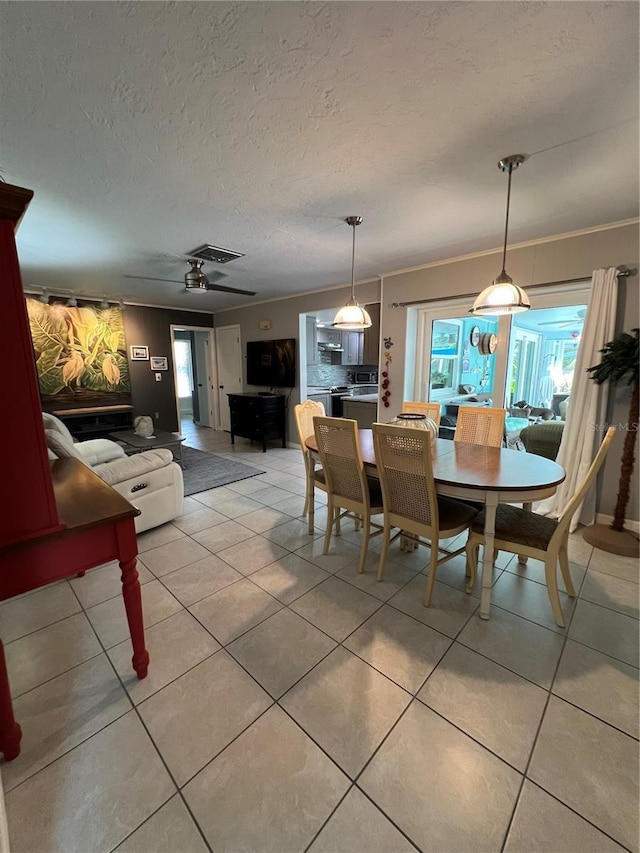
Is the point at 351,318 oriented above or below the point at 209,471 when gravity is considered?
above

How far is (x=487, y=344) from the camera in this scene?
12.3 ft

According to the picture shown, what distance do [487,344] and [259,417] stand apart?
3.48m

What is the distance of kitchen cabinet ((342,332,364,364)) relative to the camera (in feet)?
22.9

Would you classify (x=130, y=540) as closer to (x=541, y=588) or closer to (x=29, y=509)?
(x=29, y=509)

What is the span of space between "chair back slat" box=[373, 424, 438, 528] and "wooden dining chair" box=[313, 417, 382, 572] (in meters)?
0.18

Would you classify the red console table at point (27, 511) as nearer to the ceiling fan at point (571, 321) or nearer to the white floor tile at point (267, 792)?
the white floor tile at point (267, 792)

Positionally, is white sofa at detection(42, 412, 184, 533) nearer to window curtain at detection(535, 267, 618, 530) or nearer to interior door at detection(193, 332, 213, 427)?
window curtain at detection(535, 267, 618, 530)

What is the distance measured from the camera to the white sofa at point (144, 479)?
2.63 m

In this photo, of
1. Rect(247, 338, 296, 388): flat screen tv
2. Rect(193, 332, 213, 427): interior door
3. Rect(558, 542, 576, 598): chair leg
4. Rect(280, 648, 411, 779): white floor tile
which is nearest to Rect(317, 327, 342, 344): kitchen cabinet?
Rect(247, 338, 296, 388): flat screen tv

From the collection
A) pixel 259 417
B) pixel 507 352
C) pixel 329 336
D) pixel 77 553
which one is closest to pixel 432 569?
pixel 77 553

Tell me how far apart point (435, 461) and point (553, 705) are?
1.27 meters

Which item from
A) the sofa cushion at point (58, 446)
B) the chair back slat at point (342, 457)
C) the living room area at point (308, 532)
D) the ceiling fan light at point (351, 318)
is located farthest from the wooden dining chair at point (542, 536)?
the sofa cushion at point (58, 446)

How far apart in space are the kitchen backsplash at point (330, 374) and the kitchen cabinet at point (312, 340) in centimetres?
42

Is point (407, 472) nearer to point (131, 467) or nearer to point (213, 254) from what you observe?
point (131, 467)
